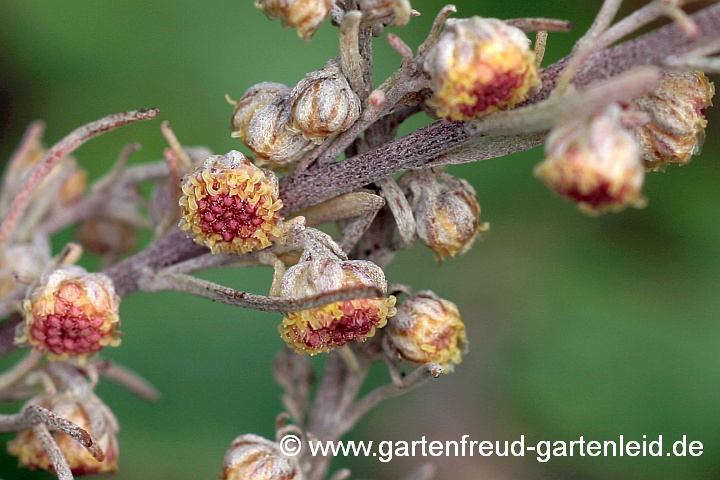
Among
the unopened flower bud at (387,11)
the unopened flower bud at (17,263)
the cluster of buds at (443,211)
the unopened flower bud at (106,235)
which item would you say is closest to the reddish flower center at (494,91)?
the unopened flower bud at (387,11)

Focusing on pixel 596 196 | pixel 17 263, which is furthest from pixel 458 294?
pixel 596 196

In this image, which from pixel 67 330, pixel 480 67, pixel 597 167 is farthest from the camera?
pixel 67 330

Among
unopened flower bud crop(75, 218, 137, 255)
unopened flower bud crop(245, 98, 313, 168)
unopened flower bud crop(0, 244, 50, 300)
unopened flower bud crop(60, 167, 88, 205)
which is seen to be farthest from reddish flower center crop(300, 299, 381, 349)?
unopened flower bud crop(60, 167, 88, 205)

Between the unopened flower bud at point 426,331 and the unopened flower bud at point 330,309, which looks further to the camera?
the unopened flower bud at point 426,331

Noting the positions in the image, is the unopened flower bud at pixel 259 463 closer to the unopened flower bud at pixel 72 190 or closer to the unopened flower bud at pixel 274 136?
the unopened flower bud at pixel 274 136

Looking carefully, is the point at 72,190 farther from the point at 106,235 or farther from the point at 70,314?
the point at 70,314

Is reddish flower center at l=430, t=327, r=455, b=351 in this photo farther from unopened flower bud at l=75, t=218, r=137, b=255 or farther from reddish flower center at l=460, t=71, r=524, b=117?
unopened flower bud at l=75, t=218, r=137, b=255
